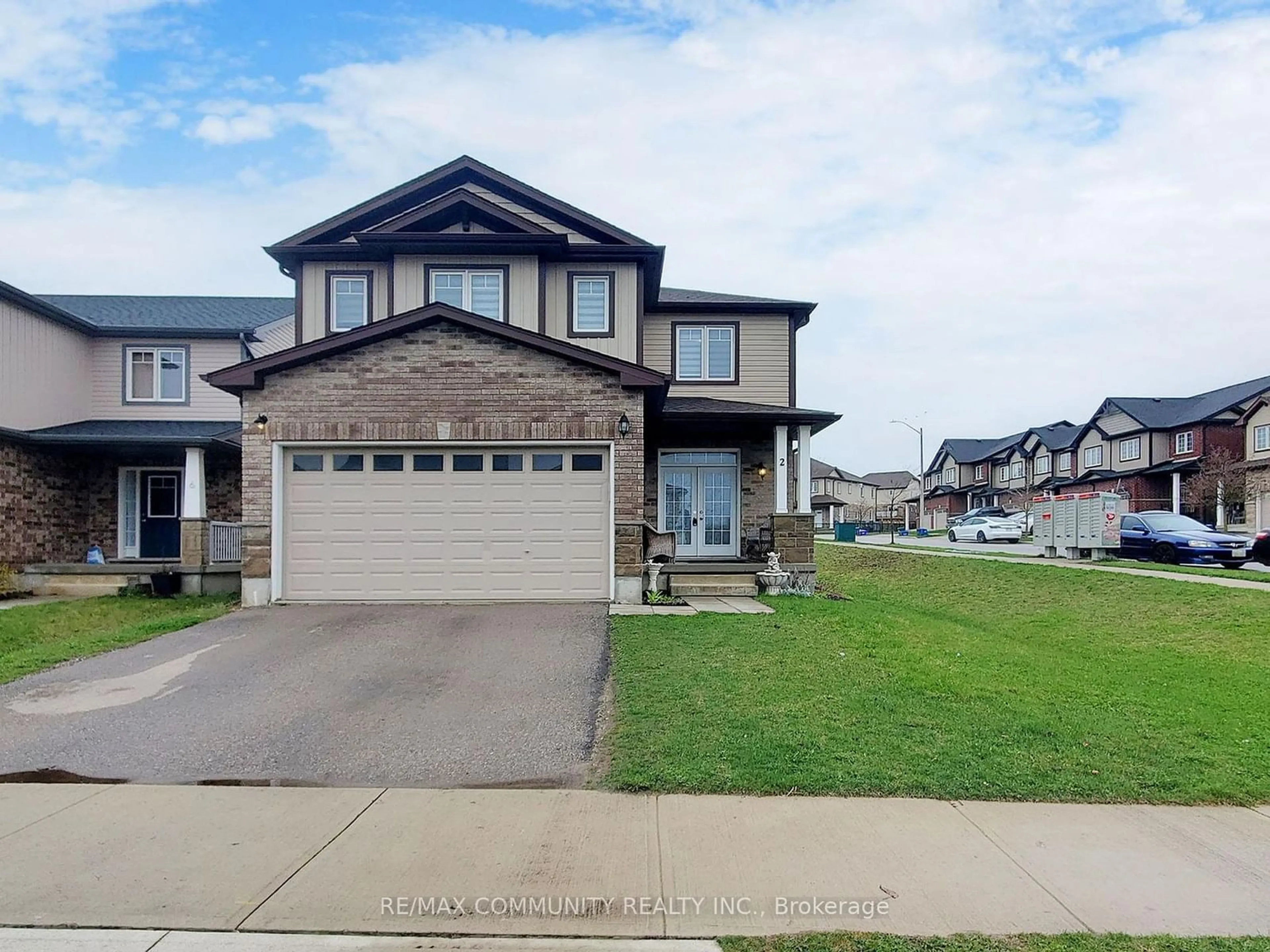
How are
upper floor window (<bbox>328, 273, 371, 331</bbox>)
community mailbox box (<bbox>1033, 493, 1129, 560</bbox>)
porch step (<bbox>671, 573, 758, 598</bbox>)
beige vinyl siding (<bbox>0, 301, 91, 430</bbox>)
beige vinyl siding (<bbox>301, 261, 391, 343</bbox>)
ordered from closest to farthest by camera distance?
porch step (<bbox>671, 573, 758, 598</bbox>), beige vinyl siding (<bbox>301, 261, 391, 343</bbox>), upper floor window (<bbox>328, 273, 371, 331</bbox>), beige vinyl siding (<bbox>0, 301, 91, 430</bbox>), community mailbox box (<bbox>1033, 493, 1129, 560</bbox>)

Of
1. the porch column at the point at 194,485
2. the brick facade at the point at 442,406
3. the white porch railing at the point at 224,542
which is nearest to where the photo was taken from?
the brick facade at the point at 442,406

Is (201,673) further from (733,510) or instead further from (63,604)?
(733,510)

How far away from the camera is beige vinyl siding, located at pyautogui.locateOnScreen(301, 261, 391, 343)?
52.3 feet

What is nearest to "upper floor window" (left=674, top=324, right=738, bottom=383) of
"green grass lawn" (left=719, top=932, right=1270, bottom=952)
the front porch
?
the front porch

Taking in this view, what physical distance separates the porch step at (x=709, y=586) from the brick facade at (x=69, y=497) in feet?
34.1

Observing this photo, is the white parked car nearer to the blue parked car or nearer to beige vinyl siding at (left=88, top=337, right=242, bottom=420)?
the blue parked car

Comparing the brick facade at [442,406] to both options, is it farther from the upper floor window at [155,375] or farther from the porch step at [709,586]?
the upper floor window at [155,375]

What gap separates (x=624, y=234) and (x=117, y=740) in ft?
40.8

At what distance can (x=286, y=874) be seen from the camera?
4.20 metres

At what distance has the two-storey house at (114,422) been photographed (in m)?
16.5

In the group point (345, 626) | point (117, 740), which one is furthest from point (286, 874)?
point (345, 626)

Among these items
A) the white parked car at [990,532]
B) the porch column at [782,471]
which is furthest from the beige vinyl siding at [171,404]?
the white parked car at [990,532]

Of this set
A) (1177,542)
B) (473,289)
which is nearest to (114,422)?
(473,289)

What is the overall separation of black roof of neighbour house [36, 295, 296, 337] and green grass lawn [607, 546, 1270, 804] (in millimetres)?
13782
